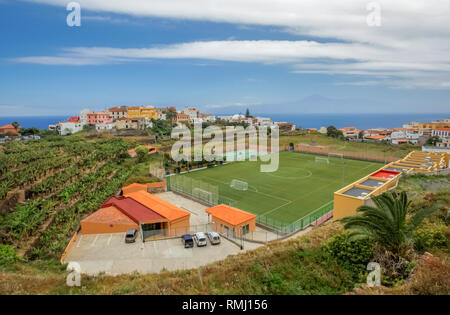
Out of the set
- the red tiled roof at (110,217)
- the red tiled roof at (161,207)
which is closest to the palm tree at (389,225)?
the red tiled roof at (161,207)

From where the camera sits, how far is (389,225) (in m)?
8.71

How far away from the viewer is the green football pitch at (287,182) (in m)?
25.2

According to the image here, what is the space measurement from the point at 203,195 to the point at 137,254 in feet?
39.7

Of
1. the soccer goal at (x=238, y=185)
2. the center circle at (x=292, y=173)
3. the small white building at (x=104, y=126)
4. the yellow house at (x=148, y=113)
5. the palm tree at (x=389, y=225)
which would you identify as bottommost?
the soccer goal at (x=238, y=185)

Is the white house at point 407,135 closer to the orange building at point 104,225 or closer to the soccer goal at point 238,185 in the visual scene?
the soccer goal at point 238,185

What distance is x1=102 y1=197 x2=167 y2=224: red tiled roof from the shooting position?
18391mm

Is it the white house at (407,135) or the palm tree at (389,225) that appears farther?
the white house at (407,135)

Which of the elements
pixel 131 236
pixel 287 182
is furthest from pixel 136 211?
pixel 287 182

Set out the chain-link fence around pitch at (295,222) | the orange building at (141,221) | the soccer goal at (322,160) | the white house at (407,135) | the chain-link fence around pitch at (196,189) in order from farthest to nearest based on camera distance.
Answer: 1. the white house at (407,135)
2. the soccer goal at (322,160)
3. the chain-link fence around pitch at (196,189)
4. the chain-link fence around pitch at (295,222)
5. the orange building at (141,221)

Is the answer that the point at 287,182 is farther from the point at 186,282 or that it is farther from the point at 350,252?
the point at 186,282

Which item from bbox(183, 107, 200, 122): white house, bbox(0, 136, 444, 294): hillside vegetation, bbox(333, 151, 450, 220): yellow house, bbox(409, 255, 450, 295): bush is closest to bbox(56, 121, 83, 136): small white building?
bbox(183, 107, 200, 122): white house

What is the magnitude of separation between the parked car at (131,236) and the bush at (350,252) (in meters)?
11.5

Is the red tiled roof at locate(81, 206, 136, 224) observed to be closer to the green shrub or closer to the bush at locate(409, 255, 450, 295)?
the green shrub
